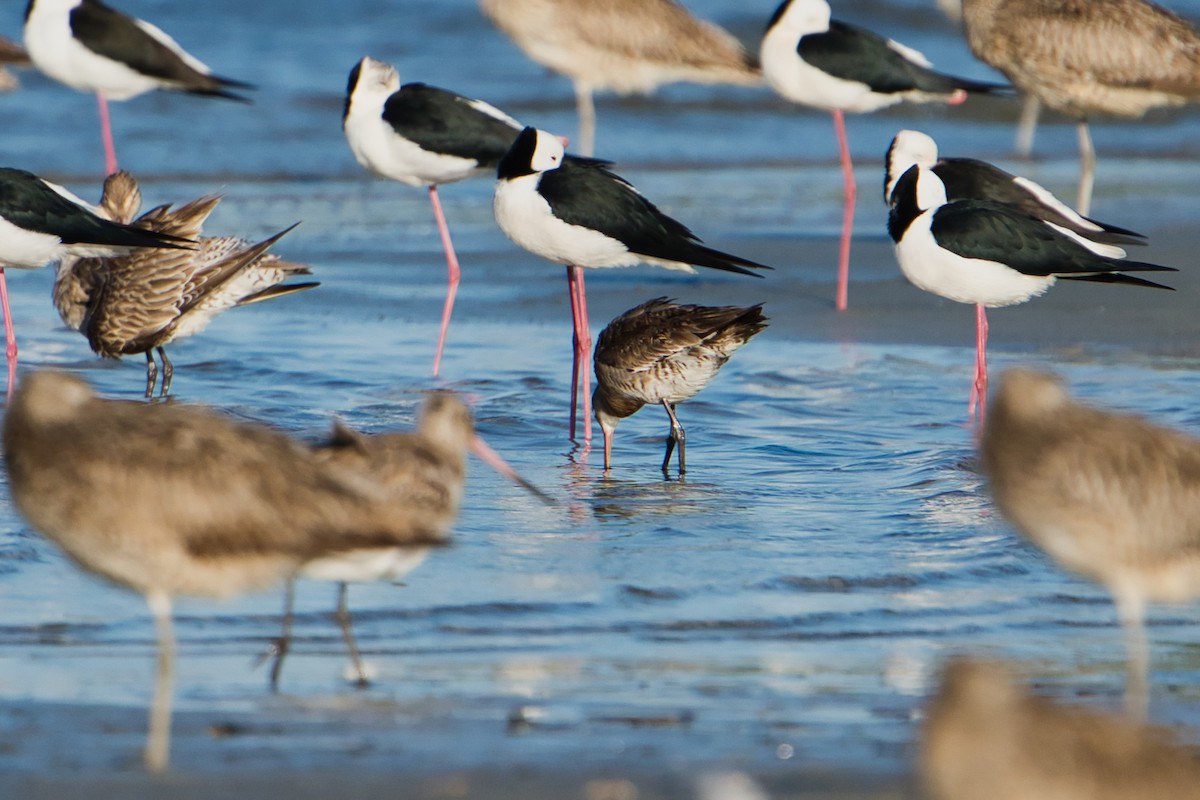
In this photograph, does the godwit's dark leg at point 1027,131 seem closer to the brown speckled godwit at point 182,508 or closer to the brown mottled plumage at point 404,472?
the brown mottled plumage at point 404,472

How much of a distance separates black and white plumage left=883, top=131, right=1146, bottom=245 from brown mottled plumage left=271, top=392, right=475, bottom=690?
4412 mm

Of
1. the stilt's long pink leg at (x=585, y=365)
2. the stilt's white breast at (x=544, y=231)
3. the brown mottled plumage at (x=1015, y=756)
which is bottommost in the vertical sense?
the stilt's long pink leg at (x=585, y=365)

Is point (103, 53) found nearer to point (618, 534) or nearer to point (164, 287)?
point (164, 287)

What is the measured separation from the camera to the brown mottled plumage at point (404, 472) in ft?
15.5

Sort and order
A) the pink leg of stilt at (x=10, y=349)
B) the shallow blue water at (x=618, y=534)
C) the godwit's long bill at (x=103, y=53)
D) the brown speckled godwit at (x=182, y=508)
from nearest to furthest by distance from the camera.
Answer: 1. the brown speckled godwit at (x=182, y=508)
2. the shallow blue water at (x=618, y=534)
3. the pink leg of stilt at (x=10, y=349)
4. the godwit's long bill at (x=103, y=53)

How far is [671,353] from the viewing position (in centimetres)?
809

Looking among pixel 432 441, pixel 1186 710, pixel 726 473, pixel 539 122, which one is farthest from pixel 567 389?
pixel 539 122

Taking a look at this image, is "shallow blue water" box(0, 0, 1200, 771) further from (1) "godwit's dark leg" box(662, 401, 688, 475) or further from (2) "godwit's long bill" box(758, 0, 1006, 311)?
(2) "godwit's long bill" box(758, 0, 1006, 311)

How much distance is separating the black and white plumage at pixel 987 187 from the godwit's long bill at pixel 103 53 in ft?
19.1

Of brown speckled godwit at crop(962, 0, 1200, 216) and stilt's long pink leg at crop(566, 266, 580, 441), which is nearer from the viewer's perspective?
stilt's long pink leg at crop(566, 266, 580, 441)

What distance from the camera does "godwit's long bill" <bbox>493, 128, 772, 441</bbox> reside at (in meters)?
9.02

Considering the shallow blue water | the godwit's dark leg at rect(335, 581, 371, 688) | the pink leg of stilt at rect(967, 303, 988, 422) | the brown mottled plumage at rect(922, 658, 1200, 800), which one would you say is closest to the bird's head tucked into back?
the shallow blue water

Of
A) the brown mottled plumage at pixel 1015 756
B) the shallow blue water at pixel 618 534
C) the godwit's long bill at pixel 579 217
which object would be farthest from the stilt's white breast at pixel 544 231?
the brown mottled plumage at pixel 1015 756

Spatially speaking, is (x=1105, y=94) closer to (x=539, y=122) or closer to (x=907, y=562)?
(x=539, y=122)
